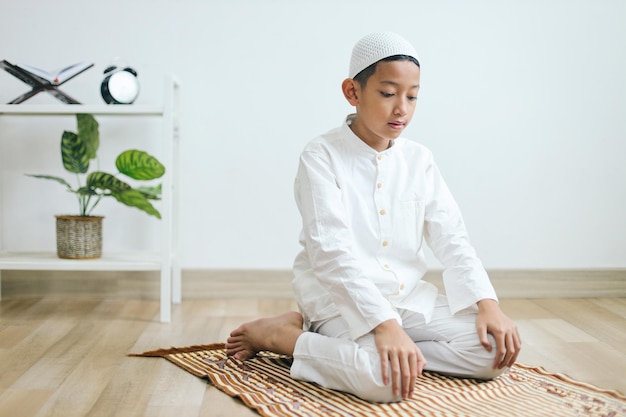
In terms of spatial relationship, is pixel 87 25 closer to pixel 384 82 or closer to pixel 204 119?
pixel 204 119

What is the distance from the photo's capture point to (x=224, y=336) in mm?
1972

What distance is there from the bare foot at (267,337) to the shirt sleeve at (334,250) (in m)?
0.15

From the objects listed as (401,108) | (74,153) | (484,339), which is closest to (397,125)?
(401,108)

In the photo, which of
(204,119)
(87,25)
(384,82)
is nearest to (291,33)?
(204,119)

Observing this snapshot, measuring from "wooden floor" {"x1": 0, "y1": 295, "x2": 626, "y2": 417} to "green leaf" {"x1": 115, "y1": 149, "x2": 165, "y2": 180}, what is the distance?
422mm

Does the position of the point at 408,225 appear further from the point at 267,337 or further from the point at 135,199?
the point at 135,199

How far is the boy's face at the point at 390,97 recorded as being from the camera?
1.53 meters

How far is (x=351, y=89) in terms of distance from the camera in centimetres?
164

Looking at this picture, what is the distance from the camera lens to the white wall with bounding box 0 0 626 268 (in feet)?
8.08

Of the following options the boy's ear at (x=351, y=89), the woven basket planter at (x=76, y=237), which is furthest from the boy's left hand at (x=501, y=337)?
the woven basket planter at (x=76, y=237)

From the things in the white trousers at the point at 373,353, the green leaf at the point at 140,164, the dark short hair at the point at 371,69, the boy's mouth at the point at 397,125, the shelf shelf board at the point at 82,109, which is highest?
the dark short hair at the point at 371,69

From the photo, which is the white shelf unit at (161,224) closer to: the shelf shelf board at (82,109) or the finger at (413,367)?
the shelf shelf board at (82,109)

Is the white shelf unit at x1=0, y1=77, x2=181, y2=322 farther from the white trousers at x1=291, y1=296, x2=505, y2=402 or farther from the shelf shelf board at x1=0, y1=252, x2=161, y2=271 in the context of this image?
the white trousers at x1=291, y1=296, x2=505, y2=402

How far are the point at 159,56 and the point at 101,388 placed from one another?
1.30 meters
